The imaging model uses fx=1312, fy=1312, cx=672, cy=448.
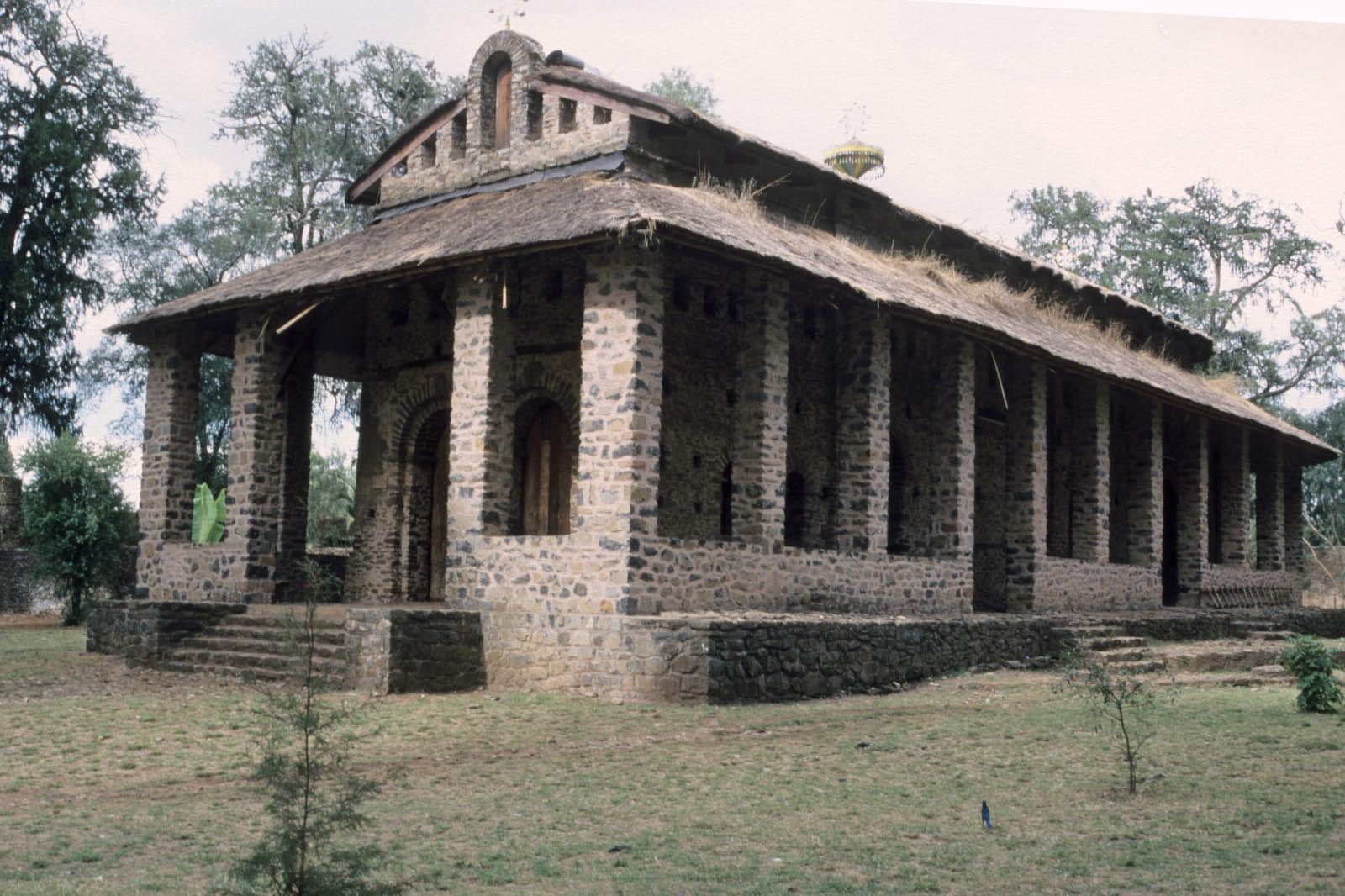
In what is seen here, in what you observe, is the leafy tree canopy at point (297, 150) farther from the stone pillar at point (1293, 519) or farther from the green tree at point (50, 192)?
the stone pillar at point (1293, 519)

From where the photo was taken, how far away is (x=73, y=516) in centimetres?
2331

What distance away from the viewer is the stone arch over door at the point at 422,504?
17.4 m

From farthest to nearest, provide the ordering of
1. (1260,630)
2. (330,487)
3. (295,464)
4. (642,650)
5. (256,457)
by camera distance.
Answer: (330,487) → (1260,630) → (295,464) → (256,457) → (642,650)

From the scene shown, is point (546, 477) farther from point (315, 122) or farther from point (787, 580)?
point (315, 122)

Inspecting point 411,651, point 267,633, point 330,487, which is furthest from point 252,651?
point 330,487

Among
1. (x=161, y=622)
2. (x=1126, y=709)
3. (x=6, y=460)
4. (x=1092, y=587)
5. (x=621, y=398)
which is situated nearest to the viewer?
(x=1126, y=709)

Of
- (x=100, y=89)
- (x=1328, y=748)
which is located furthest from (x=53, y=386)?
(x=1328, y=748)

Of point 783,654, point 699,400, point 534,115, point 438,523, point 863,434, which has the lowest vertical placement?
point 783,654

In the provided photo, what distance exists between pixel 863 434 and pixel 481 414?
472 cm

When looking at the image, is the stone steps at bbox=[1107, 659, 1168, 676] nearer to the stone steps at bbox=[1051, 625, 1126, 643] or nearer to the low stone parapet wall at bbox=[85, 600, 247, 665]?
the stone steps at bbox=[1051, 625, 1126, 643]

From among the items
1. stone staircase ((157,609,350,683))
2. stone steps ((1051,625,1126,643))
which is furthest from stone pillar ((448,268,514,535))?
stone steps ((1051,625,1126,643))

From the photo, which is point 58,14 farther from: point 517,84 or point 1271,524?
point 1271,524

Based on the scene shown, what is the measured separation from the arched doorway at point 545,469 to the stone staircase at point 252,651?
2985mm

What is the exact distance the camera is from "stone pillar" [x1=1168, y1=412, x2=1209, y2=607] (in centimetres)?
2389
